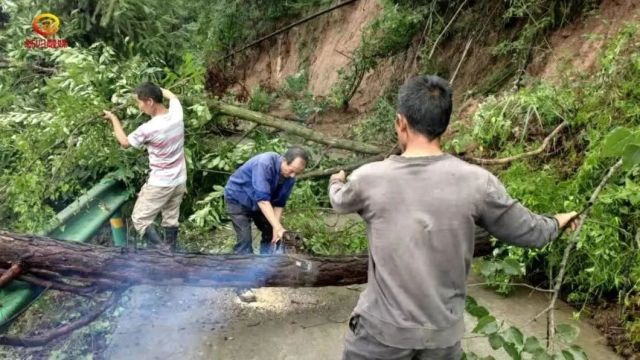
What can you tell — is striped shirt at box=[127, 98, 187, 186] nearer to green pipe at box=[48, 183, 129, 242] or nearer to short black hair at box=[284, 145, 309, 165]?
green pipe at box=[48, 183, 129, 242]

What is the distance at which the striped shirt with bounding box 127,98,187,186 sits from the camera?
4.52 metres

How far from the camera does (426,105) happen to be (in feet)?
6.03

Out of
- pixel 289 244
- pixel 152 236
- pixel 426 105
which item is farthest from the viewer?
pixel 152 236

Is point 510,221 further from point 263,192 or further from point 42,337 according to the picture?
point 42,337

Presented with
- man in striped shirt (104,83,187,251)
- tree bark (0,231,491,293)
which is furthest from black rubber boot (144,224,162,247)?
tree bark (0,231,491,293)

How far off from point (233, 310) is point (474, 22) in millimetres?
5398

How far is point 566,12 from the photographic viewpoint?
5.97 metres

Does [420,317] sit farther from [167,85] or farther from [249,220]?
[167,85]

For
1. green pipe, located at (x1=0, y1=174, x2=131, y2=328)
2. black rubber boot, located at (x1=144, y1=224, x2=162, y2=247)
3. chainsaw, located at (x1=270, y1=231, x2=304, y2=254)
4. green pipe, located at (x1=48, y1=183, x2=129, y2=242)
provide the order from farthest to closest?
black rubber boot, located at (x1=144, y1=224, x2=162, y2=247) → green pipe, located at (x1=48, y1=183, x2=129, y2=242) → chainsaw, located at (x1=270, y1=231, x2=304, y2=254) → green pipe, located at (x1=0, y1=174, x2=131, y2=328)

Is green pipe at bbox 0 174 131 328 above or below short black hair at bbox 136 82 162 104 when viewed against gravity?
below

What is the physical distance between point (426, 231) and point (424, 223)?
0.03 meters

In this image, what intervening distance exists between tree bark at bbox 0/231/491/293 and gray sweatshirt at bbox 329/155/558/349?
176cm

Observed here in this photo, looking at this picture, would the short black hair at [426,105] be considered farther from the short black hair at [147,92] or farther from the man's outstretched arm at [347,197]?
the short black hair at [147,92]

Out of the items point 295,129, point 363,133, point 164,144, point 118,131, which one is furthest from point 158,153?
point 363,133
